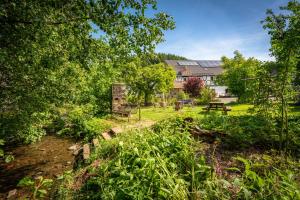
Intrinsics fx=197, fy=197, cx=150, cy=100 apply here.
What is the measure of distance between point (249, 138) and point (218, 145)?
748 millimetres

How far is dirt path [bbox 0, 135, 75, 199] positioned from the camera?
586 cm

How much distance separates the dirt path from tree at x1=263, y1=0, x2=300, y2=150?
20.3 ft

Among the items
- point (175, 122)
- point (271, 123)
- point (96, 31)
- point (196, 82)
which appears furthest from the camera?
point (196, 82)

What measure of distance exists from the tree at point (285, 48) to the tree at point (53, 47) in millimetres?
2420

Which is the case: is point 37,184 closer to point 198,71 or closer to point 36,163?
point 36,163

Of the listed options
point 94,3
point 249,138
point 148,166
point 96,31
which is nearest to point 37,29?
point 94,3

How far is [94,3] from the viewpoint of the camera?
14.6 feet

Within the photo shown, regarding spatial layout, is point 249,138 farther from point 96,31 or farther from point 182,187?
point 96,31

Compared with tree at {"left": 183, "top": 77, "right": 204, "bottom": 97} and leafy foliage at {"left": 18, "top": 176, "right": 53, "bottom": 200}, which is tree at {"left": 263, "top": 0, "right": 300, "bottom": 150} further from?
tree at {"left": 183, "top": 77, "right": 204, "bottom": 97}

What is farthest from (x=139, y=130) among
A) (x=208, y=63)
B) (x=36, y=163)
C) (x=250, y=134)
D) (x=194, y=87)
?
(x=208, y=63)

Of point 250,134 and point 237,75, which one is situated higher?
point 237,75

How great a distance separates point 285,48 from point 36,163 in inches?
315

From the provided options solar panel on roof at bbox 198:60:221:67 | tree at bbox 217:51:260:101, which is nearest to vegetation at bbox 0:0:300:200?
tree at bbox 217:51:260:101

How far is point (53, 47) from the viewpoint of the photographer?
526 cm
